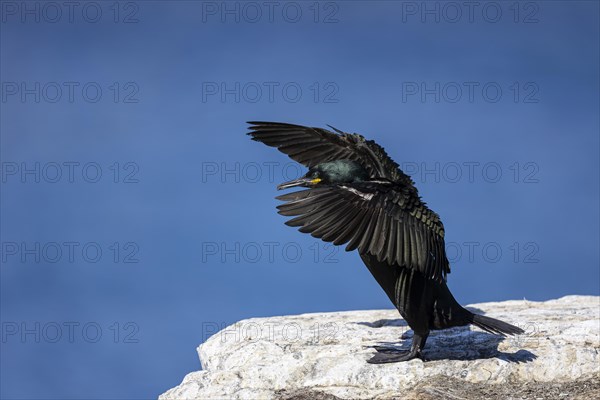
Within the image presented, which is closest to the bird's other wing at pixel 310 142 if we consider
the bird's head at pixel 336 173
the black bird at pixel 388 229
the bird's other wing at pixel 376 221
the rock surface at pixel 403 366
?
the black bird at pixel 388 229

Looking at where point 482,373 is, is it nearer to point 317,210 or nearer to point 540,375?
point 540,375

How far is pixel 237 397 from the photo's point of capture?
782cm

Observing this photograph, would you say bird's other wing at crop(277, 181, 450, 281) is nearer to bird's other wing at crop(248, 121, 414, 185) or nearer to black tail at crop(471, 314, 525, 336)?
black tail at crop(471, 314, 525, 336)

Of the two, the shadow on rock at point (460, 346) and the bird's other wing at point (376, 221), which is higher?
the bird's other wing at point (376, 221)

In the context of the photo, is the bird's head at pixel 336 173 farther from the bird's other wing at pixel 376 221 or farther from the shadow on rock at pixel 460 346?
the shadow on rock at pixel 460 346

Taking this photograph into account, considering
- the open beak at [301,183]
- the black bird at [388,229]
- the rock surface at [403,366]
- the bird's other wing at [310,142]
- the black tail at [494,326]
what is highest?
the bird's other wing at [310,142]

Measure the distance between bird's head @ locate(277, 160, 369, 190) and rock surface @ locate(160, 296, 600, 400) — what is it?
1751mm

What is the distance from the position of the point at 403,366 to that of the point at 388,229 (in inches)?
57.4

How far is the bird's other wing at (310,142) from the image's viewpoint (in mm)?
9258

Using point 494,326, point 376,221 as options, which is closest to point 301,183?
point 376,221

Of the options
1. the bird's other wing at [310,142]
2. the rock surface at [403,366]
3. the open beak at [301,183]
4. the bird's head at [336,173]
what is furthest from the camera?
the bird's other wing at [310,142]

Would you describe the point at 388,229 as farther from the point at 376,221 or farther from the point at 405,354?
the point at 405,354

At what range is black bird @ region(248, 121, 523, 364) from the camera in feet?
24.1

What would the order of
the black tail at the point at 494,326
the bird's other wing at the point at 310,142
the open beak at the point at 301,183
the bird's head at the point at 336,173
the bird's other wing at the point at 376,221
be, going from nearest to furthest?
the bird's other wing at the point at 376,221 < the bird's head at the point at 336,173 < the open beak at the point at 301,183 < the black tail at the point at 494,326 < the bird's other wing at the point at 310,142
